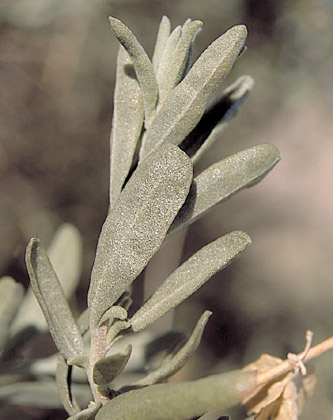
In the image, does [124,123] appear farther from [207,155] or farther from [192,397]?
[207,155]

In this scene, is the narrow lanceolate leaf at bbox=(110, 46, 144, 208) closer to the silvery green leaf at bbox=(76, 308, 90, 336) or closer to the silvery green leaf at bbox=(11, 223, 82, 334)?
the silvery green leaf at bbox=(76, 308, 90, 336)

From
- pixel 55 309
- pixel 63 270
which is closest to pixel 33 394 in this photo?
pixel 63 270

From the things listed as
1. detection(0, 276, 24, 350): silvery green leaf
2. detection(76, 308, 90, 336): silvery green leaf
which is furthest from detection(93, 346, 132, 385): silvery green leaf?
detection(0, 276, 24, 350): silvery green leaf

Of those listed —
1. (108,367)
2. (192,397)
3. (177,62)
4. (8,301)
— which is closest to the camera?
(192,397)

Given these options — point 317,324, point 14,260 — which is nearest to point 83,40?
point 14,260

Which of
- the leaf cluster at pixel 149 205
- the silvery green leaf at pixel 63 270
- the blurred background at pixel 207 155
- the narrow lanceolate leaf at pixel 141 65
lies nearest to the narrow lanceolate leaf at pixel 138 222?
the leaf cluster at pixel 149 205

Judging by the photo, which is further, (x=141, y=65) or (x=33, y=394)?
(x=33, y=394)
